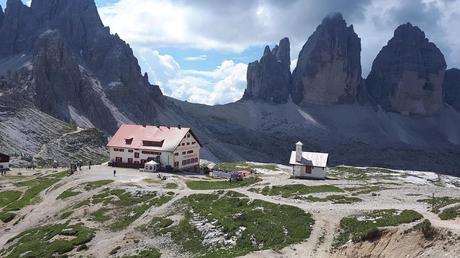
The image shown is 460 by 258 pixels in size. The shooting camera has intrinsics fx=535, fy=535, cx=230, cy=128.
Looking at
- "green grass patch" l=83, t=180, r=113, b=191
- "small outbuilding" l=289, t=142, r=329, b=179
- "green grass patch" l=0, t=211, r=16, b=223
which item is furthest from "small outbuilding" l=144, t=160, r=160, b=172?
"green grass patch" l=0, t=211, r=16, b=223

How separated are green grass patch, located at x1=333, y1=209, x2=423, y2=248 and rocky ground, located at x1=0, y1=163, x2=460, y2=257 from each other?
104 millimetres

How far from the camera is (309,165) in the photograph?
8706cm

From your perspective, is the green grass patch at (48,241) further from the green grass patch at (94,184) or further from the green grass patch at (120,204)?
the green grass patch at (94,184)

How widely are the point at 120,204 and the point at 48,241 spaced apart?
12.3 metres

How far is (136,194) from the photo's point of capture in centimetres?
6700

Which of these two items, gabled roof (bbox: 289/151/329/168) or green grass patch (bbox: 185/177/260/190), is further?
gabled roof (bbox: 289/151/329/168)

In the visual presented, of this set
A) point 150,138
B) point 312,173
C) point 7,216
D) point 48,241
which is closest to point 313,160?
point 312,173

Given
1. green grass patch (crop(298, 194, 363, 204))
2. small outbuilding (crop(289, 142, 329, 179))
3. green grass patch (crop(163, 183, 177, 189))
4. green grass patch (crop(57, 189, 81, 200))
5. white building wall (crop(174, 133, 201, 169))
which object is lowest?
green grass patch (crop(298, 194, 363, 204))

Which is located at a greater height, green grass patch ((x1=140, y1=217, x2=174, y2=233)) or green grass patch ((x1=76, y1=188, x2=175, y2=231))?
green grass patch ((x1=76, y1=188, x2=175, y2=231))

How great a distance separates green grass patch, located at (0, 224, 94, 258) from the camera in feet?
161

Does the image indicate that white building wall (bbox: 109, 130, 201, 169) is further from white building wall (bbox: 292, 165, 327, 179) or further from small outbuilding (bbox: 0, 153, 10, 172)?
small outbuilding (bbox: 0, 153, 10, 172)

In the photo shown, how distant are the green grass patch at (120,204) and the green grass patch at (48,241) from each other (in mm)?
3275

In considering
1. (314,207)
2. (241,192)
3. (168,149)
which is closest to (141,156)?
(168,149)

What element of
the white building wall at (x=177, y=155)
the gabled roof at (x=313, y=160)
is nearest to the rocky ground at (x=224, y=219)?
the gabled roof at (x=313, y=160)
